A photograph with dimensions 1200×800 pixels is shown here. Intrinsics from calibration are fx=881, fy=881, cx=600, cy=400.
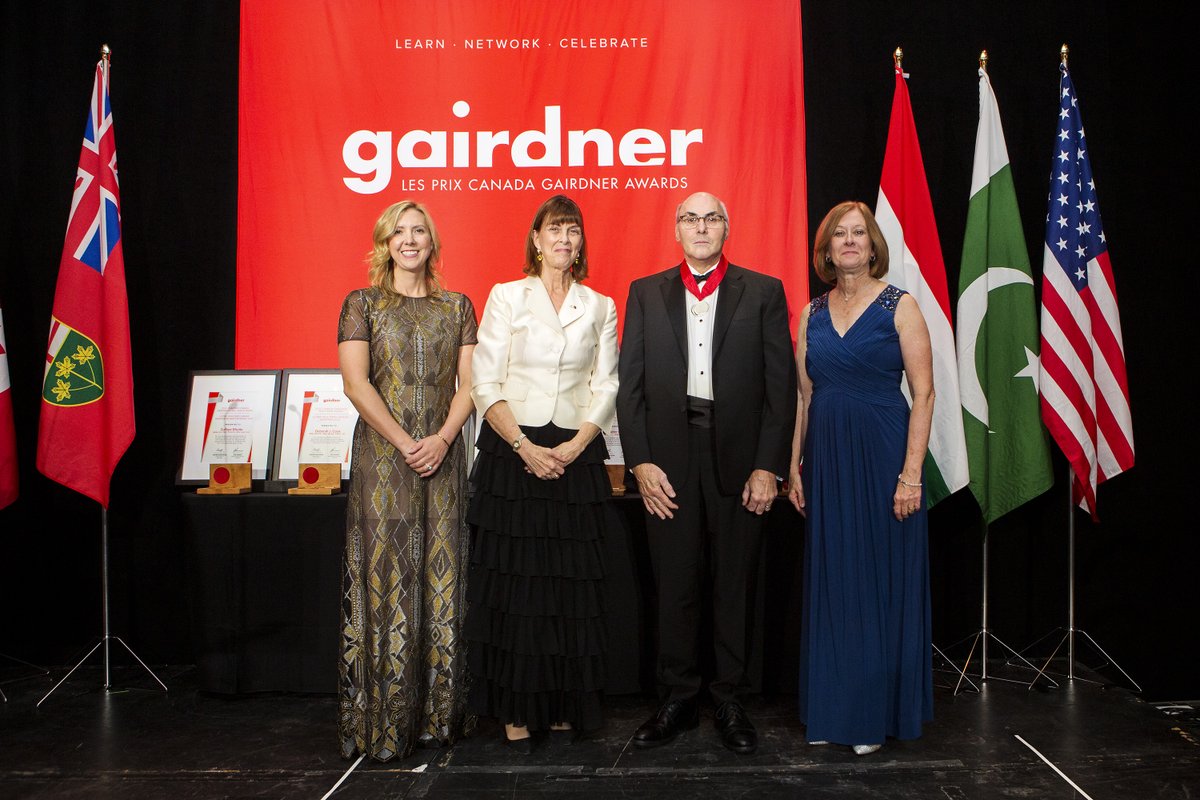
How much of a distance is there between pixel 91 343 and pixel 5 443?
56 centimetres

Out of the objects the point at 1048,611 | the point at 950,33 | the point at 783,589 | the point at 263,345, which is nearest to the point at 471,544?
the point at 783,589

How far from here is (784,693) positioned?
340 cm

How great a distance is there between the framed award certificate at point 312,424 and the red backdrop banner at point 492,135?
36 cm

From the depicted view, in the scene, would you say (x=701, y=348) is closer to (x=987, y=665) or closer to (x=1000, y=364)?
(x=1000, y=364)

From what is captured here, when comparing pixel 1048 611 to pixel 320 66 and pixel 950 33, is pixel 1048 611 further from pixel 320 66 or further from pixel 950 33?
pixel 320 66

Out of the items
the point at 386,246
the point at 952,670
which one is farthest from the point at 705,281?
the point at 952,670

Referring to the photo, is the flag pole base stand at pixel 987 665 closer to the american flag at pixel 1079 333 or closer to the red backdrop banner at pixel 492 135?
the american flag at pixel 1079 333

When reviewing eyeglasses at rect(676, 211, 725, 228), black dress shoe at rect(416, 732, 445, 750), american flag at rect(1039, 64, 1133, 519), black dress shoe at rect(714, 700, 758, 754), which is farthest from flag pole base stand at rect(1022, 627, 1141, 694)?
black dress shoe at rect(416, 732, 445, 750)

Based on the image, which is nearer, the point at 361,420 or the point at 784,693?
the point at 361,420

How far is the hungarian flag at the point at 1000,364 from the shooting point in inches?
144

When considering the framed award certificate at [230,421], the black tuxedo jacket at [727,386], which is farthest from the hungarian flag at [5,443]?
the black tuxedo jacket at [727,386]

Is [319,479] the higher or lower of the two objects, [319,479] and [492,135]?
the lower

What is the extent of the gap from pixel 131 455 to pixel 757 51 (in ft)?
11.4

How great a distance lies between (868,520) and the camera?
2.80 metres
